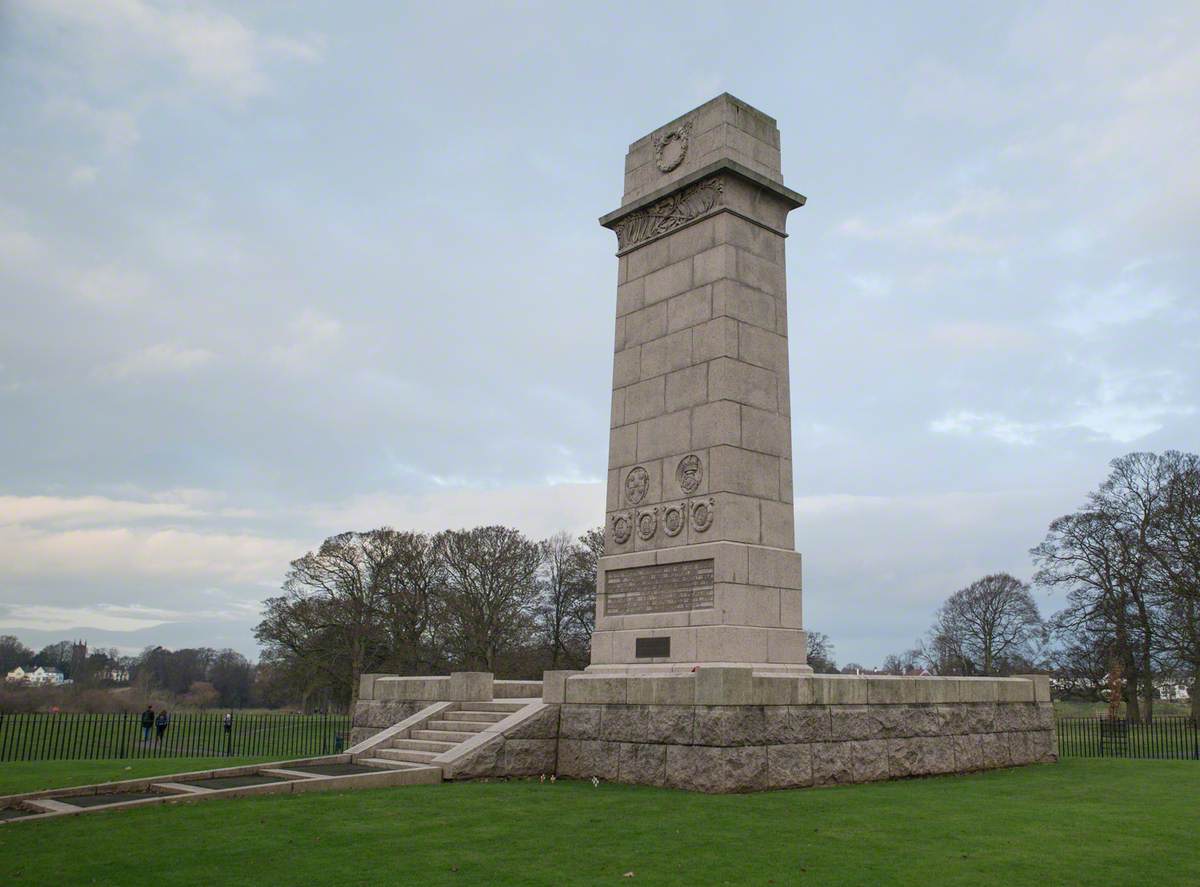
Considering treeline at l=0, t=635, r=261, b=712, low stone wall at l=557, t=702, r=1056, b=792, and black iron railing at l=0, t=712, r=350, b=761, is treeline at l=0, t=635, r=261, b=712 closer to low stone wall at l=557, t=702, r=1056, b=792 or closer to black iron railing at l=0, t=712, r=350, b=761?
black iron railing at l=0, t=712, r=350, b=761

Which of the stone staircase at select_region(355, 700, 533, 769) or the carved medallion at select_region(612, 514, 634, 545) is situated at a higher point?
the carved medallion at select_region(612, 514, 634, 545)

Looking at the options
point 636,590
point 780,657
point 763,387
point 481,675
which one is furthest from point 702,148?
point 481,675

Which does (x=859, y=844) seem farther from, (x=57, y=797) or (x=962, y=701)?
(x=57, y=797)

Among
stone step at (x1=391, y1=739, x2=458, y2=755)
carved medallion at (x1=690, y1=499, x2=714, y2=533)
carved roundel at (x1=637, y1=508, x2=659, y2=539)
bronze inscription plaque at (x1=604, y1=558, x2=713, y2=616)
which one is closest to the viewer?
stone step at (x1=391, y1=739, x2=458, y2=755)

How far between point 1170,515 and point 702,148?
95.1 ft

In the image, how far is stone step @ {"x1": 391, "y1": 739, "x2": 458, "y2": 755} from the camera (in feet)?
46.2

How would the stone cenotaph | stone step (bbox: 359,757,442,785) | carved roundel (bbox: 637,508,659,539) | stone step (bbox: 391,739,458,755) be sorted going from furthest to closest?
carved roundel (bbox: 637,508,659,539) < stone step (bbox: 391,739,458,755) < the stone cenotaph < stone step (bbox: 359,757,442,785)

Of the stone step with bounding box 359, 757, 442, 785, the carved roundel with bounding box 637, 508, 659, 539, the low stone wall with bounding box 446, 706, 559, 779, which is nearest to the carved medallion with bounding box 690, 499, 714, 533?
the carved roundel with bounding box 637, 508, 659, 539

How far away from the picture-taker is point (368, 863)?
764cm

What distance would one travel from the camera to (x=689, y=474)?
15.6 meters

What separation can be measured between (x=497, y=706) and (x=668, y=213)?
9311 millimetres

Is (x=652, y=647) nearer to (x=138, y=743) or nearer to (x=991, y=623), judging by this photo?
(x=138, y=743)

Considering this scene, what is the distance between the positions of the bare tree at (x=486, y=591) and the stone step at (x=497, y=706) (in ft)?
103

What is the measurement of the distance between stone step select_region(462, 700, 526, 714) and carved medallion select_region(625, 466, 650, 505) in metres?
3.97
